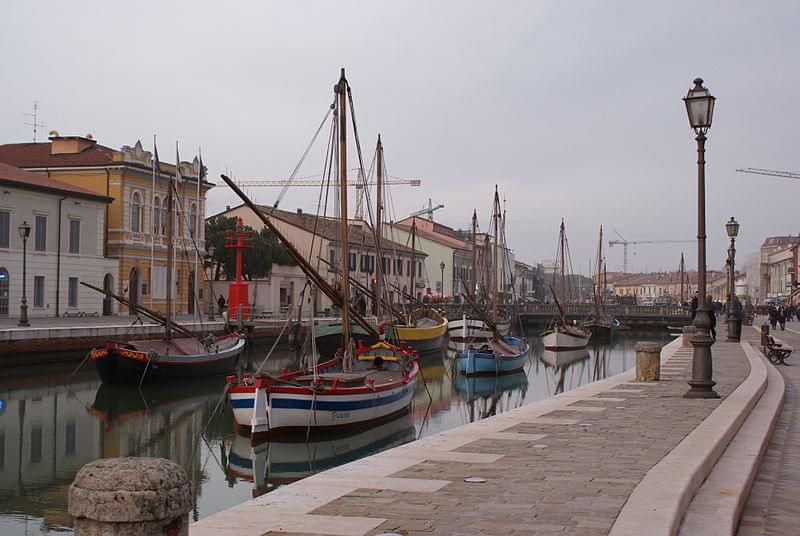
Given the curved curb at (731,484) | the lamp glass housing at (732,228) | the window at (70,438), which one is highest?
the lamp glass housing at (732,228)

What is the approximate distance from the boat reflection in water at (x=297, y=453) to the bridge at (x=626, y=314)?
5916 cm

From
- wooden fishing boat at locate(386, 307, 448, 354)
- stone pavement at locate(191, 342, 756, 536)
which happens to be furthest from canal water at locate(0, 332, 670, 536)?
wooden fishing boat at locate(386, 307, 448, 354)

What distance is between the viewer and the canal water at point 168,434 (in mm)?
16578

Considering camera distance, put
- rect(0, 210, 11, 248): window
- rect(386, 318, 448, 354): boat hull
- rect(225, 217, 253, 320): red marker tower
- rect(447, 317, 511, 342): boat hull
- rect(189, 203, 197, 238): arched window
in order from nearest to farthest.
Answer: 1. rect(0, 210, 11, 248): window
2. rect(386, 318, 448, 354): boat hull
3. rect(447, 317, 511, 342): boat hull
4. rect(225, 217, 253, 320): red marker tower
5. rect(189, 203, 197, 238): arched window

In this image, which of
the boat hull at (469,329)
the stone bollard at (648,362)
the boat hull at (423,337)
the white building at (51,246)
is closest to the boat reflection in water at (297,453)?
the stone bollard at (648,362)

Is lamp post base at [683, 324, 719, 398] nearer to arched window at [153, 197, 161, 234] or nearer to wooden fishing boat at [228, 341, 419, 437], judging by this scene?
wooden fishing boat at [228, 341, 419, 437]

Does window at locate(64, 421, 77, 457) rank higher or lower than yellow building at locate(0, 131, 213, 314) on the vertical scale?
lower

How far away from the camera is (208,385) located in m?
35.4

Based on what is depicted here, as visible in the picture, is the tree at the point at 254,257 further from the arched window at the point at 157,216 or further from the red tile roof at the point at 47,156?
the red tile roof at the point at 47,156

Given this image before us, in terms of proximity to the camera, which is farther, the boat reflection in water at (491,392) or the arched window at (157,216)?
the arched window at (157,216)

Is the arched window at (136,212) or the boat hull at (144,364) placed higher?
the arched window at (136,212)

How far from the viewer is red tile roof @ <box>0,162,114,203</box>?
166 feet

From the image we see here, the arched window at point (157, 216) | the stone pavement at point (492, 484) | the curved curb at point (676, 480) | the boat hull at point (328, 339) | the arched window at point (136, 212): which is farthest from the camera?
the arched window at point (157, 216)

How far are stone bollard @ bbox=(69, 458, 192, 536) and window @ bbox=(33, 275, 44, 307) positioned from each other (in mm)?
51379
